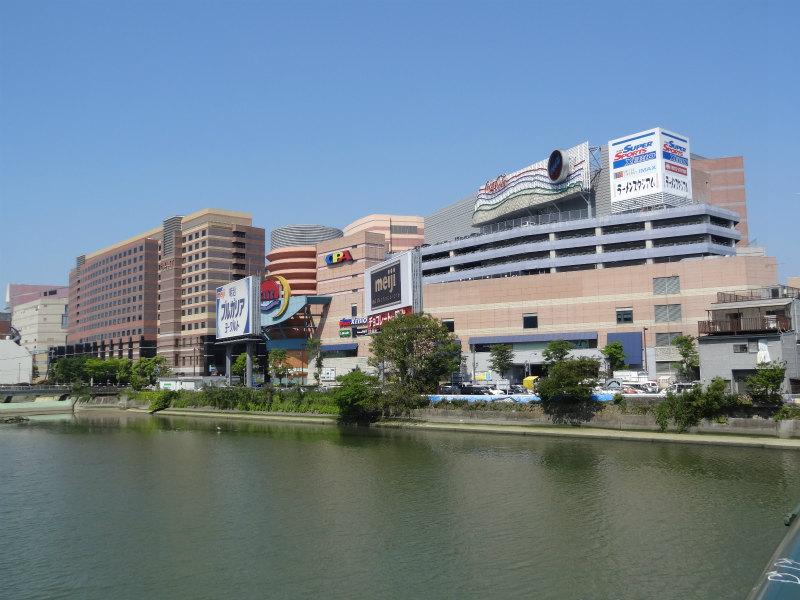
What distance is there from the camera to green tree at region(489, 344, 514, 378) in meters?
111

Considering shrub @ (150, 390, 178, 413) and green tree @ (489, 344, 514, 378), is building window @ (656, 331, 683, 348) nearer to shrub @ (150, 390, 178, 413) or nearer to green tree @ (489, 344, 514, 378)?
green tree @ (489, 344, 514, 378)

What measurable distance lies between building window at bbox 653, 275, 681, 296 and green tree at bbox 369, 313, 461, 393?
122 feet

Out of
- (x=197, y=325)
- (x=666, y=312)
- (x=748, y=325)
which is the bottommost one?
(x=748, y=325)

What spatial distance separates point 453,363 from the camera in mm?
88250

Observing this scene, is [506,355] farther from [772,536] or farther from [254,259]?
[254,259]

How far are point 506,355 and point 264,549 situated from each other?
83690mm

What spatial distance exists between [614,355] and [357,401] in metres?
37.5

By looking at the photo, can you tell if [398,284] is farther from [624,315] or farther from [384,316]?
[624,315]

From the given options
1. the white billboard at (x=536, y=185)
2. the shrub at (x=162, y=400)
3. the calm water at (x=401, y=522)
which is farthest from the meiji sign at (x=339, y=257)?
the calm water at (x=401, y=522)

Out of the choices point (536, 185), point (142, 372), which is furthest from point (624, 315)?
point (142, 372)

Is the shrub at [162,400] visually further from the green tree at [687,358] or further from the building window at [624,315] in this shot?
the green tree at [687,358]

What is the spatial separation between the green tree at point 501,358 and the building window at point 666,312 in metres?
24.0

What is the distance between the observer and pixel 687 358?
93375 mm

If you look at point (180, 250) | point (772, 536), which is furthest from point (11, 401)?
point (772, 536)
